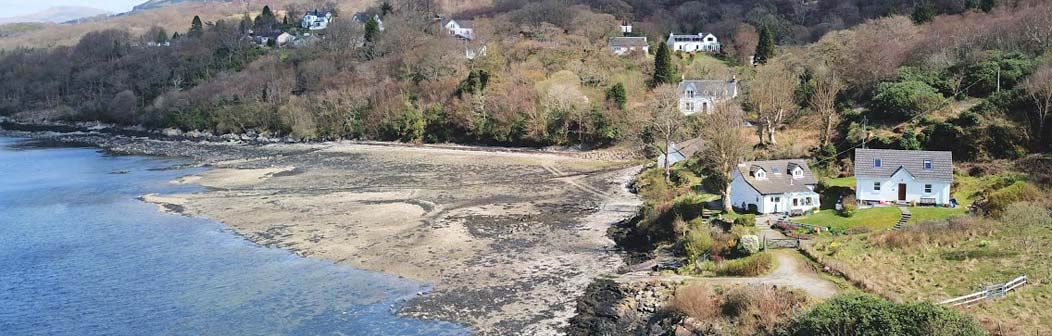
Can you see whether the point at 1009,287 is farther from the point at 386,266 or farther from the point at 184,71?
Result: the point at 184,71

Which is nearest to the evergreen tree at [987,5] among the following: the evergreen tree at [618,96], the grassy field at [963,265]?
the evergreen tree at [618,96]

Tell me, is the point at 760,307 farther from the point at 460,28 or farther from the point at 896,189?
the point at 460,28

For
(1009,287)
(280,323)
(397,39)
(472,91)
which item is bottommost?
(280,323)

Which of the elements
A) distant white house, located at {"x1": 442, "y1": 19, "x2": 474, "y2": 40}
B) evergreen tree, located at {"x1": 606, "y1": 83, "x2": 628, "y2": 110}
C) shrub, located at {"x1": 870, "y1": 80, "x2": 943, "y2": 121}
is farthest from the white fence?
distant white house, located at {"x1": 442, "y1": 19, "x2": 474, "y2": 40}

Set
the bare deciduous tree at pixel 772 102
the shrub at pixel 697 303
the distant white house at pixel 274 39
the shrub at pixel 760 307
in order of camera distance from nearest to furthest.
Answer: the shrub at pixel 760 307, the shrub at pixel 697 303, the bare deciduous tree at pixel 772 102, the distant white house at pixel 274 39

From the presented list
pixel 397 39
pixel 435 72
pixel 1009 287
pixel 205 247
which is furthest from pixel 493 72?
pixel 1009 287

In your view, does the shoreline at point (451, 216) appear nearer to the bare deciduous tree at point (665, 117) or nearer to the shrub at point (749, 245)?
the bare deciduous tree at point (665, 117)
